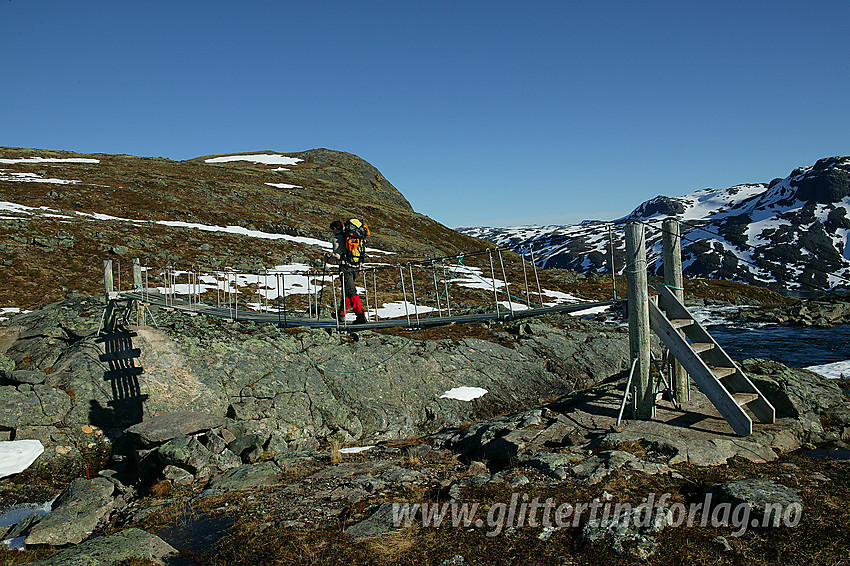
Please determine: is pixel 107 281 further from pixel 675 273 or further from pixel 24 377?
pixel 675 273

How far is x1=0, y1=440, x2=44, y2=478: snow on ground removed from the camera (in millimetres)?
9797

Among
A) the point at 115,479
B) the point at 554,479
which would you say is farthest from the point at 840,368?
the point at 115,479

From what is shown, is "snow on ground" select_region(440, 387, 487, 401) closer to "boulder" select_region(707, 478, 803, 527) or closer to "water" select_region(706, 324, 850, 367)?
"boulder" select_region(707, 478, 803, 527)

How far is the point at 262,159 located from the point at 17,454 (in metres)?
89.9

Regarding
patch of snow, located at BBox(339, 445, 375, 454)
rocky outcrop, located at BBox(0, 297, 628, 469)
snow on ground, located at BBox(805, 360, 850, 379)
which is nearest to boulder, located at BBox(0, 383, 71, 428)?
rocky outcrop, located at BBox(0, 297, 628, 469)

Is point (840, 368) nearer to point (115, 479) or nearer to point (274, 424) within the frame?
point (274, 424)

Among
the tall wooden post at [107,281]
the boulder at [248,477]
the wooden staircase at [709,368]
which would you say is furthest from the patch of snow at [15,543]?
the wooden staircase at [709,368]

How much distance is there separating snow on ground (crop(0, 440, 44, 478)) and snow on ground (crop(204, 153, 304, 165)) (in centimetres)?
8480

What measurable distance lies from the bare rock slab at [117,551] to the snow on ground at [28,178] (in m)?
51.2

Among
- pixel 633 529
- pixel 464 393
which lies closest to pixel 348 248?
pixel 464 393

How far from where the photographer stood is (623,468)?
764 cm

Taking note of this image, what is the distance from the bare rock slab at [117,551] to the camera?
5805 mm

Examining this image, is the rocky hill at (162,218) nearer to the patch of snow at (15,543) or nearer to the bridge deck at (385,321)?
the bridge deck at (385,321)

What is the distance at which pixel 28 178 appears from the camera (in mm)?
47125
